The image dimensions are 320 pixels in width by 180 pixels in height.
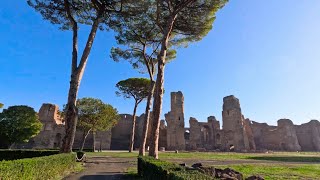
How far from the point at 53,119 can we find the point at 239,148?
1149 inches

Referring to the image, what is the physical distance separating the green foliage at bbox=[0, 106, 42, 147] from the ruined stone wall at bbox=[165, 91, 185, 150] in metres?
18.8

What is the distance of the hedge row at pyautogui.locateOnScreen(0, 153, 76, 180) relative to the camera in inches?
193

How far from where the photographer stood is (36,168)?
6.53m

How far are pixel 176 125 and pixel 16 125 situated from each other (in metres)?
21.1

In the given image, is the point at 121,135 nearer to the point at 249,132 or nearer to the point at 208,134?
the point at 208,134

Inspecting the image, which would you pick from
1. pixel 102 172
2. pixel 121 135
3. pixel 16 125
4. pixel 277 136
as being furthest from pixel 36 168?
pixel 277 136

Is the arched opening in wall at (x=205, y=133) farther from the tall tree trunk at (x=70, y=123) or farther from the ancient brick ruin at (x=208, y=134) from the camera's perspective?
the tall tree trunk at (x=70, y=123)

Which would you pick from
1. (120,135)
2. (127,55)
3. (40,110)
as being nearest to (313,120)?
(120,135)

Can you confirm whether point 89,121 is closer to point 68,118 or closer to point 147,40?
point 147,40

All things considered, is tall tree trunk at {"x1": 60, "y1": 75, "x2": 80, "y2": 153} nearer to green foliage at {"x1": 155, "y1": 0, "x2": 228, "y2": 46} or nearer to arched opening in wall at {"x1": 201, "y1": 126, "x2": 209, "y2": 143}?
green foliage at {"x1": 155, "y1": 0, "x2": 228, "y2": 46}

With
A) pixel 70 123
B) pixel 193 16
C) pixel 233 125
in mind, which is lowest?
pixel 70 123

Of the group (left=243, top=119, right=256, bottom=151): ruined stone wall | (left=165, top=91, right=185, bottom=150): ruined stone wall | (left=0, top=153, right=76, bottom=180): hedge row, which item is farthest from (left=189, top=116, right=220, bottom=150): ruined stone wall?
(left=0, top=153, right=76, bottom=180): hedge row

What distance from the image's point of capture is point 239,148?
1395 inches

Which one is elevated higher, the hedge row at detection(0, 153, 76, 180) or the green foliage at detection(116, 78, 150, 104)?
the green foliage at detection(116, 78, 150, 104)
